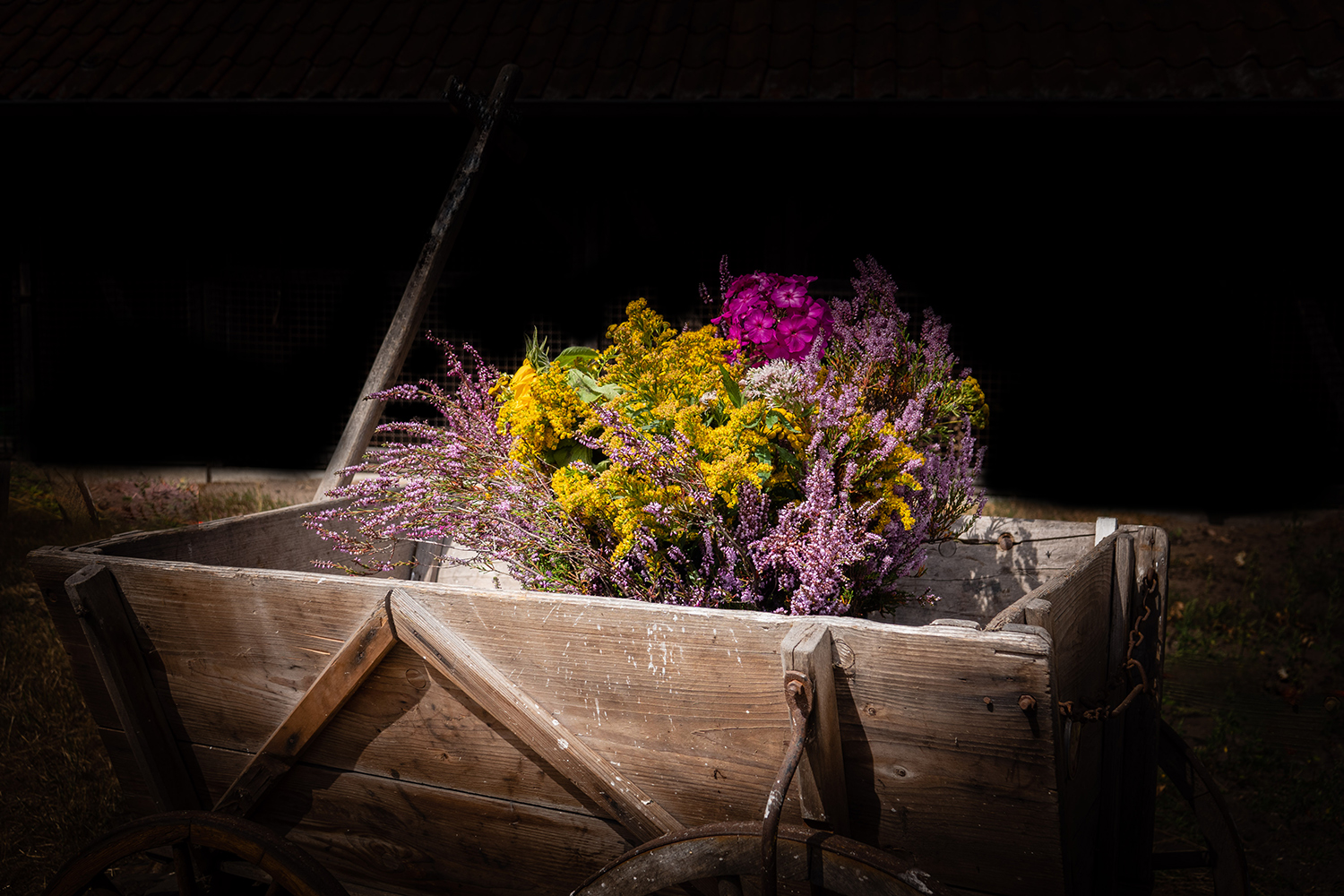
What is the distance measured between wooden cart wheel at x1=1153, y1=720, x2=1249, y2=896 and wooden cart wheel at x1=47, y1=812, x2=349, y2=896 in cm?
167

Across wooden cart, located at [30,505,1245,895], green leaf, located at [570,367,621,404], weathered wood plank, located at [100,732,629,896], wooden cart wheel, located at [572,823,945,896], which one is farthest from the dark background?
wooden cart wheel, located at [572,823,945,896]

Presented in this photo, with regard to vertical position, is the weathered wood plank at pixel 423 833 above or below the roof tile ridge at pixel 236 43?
below

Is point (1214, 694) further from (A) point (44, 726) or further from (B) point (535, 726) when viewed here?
(A) point (44, 726)

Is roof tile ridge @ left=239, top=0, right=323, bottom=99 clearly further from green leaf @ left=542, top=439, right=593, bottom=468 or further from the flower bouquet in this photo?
green leaf @ left=542, top=439, right=593, bottom=468

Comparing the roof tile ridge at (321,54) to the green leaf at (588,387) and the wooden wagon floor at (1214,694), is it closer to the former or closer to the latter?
the wooden wagon floor at (1214,694)

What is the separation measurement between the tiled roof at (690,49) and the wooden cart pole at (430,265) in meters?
1.53

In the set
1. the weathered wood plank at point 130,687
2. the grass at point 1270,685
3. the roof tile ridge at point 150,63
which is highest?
the roof tile ridge at point 150,63

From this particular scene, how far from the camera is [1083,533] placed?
6.11 ft

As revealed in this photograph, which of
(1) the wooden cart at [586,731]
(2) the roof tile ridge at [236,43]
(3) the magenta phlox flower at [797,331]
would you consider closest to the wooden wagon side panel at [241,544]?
(1) the wooden cart at [586,731]

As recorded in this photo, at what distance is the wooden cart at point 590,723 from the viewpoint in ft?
3.37

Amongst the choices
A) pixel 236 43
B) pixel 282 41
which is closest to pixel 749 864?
pixel 282 41

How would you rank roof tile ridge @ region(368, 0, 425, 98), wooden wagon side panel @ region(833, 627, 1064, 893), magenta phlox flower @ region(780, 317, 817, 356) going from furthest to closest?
roof tile ridge @ region(368, 0, 425, 98) < magenta phlox flower @ region(780, 317, 817, 356) < wooden wagon side panel @ region(833, 627, 1064, 893)

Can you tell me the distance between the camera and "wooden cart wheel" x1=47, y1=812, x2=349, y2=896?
1318 mm

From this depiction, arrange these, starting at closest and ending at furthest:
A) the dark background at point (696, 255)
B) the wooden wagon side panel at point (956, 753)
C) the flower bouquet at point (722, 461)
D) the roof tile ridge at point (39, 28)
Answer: the wooden wagon side panel at point (956, 753), the flower bouquet at point (722, 461), the dark background at point (696, 255), the roof tile ridge at point (39, 28)
